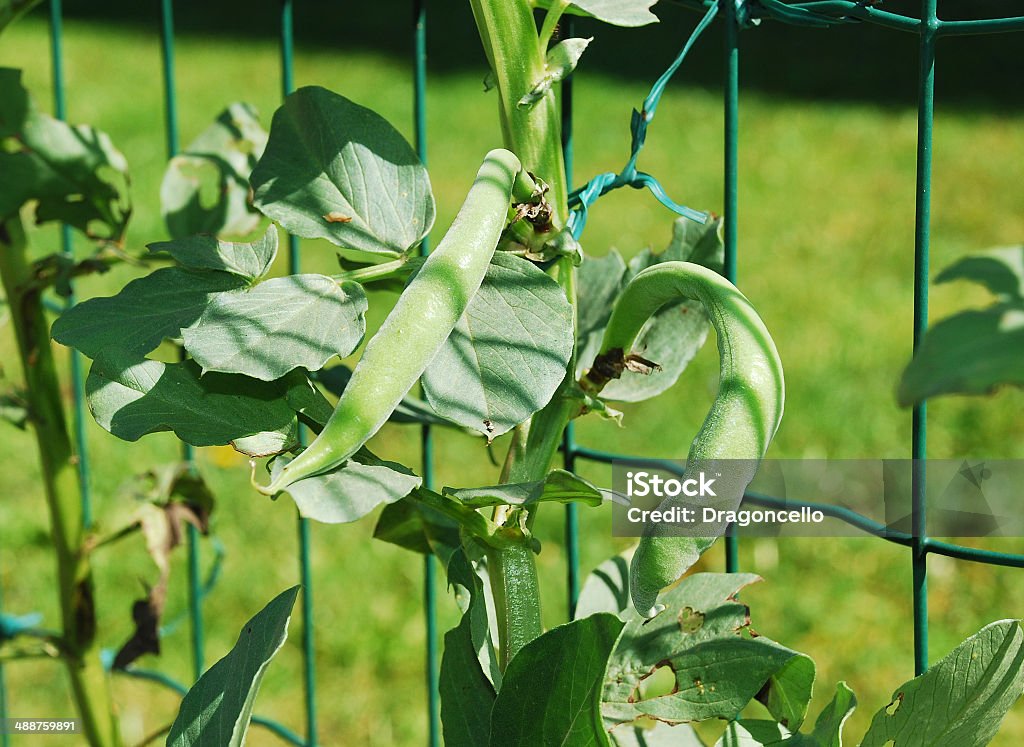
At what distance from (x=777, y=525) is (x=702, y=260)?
23 centimetres

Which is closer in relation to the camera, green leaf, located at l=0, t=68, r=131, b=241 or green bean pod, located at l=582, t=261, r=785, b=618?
green bean pod, located at l=582, t=261, r=785, b=618

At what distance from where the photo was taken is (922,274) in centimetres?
60

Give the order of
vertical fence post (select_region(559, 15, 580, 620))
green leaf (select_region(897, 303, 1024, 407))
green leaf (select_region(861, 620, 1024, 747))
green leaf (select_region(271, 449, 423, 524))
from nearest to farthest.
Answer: green leaf (select_region(897, 303, 1024, 407)) → green leaf (select_region(271, 449, 423, 524)) → green leaf (select_region(861, 620, 1024, 747)) → vertical fence post (select_region(559, 15, 580, 620))

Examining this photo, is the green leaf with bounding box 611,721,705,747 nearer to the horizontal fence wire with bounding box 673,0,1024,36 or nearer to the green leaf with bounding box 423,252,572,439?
the green leaf with bounding box 423,252,572,439

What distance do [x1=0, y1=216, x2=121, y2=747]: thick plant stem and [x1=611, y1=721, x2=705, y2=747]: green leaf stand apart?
47cm

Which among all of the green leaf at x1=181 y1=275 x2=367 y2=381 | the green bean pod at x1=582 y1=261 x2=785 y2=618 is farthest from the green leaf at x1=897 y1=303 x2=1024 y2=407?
the green leaf at x1=181 y1=275 x2=367 y2=381

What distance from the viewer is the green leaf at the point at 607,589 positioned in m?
0.62

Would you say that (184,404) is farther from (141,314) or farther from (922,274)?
(922,274)

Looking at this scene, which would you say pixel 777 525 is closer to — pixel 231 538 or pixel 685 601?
pixel 685 601

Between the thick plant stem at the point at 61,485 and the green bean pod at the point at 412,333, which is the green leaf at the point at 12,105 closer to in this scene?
the thick plant stem at the point at 61,485

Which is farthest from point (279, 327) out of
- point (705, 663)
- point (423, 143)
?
point (423, 143)

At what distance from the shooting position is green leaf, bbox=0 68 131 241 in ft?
2.61

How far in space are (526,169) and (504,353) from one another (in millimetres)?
95

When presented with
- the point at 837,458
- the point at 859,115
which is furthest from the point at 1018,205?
the point at 837,458
